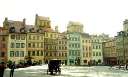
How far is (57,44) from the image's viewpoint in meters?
115

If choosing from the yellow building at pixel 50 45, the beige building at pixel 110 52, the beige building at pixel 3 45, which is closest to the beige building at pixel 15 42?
the beige building at pixel 3 45

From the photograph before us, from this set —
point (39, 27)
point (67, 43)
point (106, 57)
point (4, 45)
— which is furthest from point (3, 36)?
point (106, 57)

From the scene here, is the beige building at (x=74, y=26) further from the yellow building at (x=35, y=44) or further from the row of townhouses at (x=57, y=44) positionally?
the yellow building at (x=35, y=44)

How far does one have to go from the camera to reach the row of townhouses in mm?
99625

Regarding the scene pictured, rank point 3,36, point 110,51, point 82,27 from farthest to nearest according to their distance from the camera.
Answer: point 82,27 < point 110,51 < point 3,36

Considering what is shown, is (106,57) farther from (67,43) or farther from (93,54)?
(67,43)

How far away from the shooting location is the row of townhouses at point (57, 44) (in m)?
99.6

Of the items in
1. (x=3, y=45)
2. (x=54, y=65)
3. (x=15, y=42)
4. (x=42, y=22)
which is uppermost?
(x=42, y=22)

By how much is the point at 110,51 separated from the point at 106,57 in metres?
6.16

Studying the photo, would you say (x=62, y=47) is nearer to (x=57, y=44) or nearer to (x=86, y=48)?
(x=57, y=44)

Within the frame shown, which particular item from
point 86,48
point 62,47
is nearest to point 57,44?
point 62,47

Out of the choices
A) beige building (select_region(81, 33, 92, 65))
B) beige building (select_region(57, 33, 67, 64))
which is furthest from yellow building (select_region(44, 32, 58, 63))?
beige building (select_region(81, 33, 92, 65))

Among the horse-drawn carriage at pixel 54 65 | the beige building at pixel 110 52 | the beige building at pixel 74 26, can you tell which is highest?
the beige building at pixel 74 26

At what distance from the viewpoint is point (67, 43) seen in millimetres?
119312
